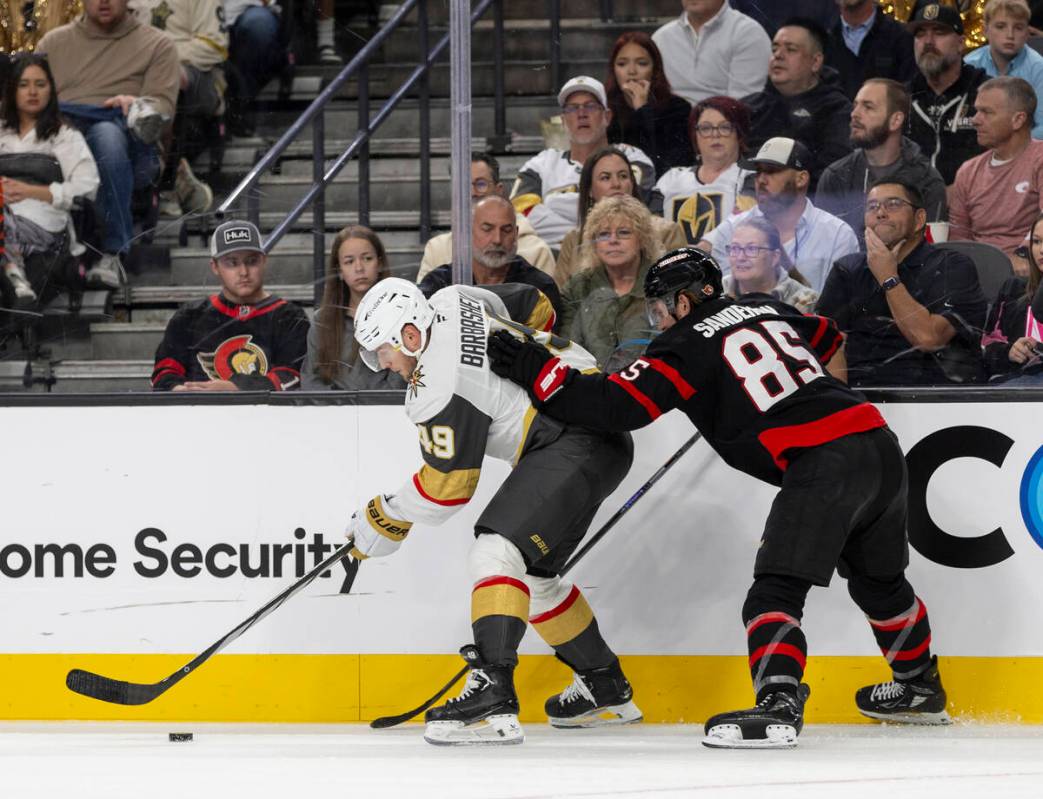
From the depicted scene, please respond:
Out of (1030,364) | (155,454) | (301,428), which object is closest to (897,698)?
(1030,364)

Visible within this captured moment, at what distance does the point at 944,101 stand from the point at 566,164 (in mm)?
1065

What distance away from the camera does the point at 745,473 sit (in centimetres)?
416

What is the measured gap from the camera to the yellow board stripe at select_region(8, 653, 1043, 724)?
13.9 ft

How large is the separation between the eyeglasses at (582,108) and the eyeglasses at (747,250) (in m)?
0.56

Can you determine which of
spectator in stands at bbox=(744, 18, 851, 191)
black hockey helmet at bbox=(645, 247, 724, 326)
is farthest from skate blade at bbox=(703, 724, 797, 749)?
spectator in stands at bbox=(744, 18, 851, 191)

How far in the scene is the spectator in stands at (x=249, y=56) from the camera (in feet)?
14.5

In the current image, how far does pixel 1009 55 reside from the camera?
437 centimetres

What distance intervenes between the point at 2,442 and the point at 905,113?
267 cm

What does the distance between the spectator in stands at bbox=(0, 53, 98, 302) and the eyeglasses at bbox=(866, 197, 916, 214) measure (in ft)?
7.15

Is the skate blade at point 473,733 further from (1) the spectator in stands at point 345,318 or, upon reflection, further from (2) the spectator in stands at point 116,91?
(2) the spectator in stands at point 116,91

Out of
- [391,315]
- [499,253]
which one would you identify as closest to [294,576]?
[391,315]

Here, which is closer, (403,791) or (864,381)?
(403,791)

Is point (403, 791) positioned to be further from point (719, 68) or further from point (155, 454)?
point (719, 68)

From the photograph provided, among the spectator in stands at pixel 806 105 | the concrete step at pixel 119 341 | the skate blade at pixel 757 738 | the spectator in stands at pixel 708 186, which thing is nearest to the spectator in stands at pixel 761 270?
the spectator in stands at pixel 708 186
